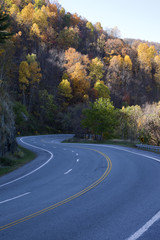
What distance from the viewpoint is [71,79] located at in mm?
72625

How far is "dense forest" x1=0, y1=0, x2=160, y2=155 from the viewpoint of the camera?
4612 cm

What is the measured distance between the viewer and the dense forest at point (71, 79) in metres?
46.1

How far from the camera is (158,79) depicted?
10212 centimetres

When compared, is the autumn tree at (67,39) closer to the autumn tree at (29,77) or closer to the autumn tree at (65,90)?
the autumn tree at (65,90)

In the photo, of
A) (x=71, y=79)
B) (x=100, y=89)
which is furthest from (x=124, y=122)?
(x=71, y=79)

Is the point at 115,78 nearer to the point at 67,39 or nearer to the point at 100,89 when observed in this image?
the point at 100,89

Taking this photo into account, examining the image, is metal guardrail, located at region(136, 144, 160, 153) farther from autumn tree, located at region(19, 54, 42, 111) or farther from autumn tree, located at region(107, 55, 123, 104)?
autumn tree, located at region(107, 55, 123, 104)

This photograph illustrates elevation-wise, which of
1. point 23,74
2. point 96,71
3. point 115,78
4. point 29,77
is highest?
point 96,71

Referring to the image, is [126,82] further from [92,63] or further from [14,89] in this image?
[14,89]

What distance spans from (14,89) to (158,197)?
5867 cm

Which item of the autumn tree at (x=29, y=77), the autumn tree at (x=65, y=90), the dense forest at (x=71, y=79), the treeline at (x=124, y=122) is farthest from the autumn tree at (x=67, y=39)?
the treeline at (x=124, y=122)

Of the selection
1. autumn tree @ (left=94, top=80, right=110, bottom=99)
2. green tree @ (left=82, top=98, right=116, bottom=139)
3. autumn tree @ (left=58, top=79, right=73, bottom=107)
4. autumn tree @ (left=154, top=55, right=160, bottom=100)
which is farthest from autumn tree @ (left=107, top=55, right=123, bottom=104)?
green tree @ (left=82, top=98, right=116, bottom=139)

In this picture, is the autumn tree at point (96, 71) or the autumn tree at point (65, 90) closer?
the autumn tree at point (65, 90)

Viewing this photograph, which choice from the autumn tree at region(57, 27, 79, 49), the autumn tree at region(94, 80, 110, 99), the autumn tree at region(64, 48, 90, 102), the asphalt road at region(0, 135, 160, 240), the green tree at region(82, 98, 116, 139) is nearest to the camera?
the asphalt road at region(0, 135, 160, 240)
